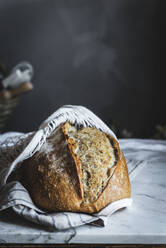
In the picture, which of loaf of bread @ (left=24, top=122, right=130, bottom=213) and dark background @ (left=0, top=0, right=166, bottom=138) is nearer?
loaf of bread @ (left=24, top=122, right=130, bottom=213)

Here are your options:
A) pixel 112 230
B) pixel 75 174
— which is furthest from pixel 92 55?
pixel 112 230

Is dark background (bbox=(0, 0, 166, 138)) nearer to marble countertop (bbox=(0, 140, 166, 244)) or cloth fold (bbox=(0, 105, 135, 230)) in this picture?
cloth fold (bbox=(0, 105, 135, 230))

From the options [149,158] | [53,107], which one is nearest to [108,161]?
[149,158]

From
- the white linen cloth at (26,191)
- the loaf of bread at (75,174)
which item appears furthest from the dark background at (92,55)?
the loaf of bread at (75,174)

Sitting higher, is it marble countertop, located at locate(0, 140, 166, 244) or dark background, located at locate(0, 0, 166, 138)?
dark background, located at locate(0, 0, 166, 138)

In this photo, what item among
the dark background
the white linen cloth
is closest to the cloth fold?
the white linen cloth
